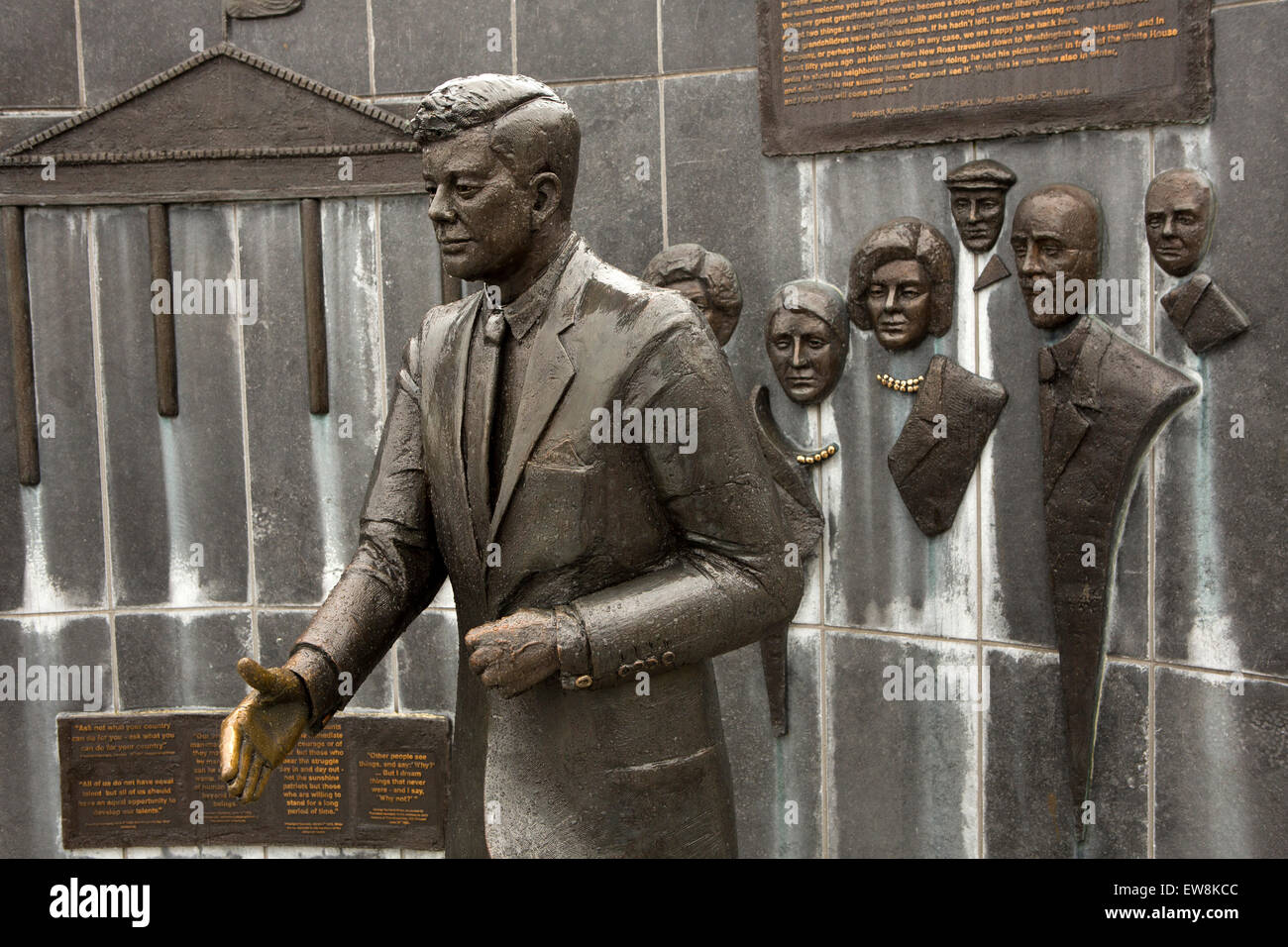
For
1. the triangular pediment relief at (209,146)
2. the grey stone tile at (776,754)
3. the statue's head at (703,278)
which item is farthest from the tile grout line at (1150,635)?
the triangular pediment relief at (209,146)

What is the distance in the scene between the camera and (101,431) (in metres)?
6.75

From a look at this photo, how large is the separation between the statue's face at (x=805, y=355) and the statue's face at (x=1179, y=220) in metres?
1.39

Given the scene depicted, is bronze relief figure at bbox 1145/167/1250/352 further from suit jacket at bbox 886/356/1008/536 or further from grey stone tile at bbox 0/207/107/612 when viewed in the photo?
grey stone tile at bbox 0/207/107/612

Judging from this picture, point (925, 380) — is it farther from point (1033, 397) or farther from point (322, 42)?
point (322, 42)

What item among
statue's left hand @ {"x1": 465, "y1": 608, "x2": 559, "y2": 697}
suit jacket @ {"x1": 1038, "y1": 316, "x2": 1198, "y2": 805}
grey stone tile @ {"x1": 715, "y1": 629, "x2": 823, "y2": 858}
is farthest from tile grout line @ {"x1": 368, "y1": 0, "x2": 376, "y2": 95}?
statue's left hand @ {"x1": 465, "y1": 608, "x2": 559, "y2": 697}

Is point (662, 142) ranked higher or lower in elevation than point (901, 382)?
higher

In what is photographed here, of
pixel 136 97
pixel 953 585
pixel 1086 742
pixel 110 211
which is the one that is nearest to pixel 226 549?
pixel 110 211

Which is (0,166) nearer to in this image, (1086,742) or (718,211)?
(718,211)

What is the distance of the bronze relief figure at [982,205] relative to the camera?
5.64 metres

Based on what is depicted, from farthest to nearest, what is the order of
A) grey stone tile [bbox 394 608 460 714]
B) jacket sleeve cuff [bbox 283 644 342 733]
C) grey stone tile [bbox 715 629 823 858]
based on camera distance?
Answer: 1. grey stone tile [bbox 394 608 460 714]
2. grey stone tile [bbox 715 629 823 858]
3. jacket sleeve cuff [bbox 283 644 342 733]

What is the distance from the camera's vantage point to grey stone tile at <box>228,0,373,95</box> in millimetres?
6523

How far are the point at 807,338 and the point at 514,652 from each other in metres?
3.24

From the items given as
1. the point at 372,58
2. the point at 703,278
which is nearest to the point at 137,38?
the point at 372,58

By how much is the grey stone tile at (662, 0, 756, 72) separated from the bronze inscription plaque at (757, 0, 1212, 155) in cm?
9
